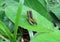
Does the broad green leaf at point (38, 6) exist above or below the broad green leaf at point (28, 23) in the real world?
above

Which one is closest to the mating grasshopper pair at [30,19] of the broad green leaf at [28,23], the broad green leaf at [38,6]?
the broad green leaf at [28,23]

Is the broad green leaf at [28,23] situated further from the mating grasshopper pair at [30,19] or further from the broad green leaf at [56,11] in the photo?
the broad green leaf at [56,11]

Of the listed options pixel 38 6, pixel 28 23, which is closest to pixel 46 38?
pixel 28 23

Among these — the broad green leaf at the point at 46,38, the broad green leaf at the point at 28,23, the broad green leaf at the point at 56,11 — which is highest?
the broad green leaf at the point at 56,11

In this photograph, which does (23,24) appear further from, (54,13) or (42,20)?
(54,13)

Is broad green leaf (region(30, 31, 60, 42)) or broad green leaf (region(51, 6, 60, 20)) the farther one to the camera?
broad green leaf (region(51, 6, 60, 20))

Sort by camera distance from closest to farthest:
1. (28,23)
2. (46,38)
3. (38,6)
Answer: (46,38) → (28,23) → (38,6)

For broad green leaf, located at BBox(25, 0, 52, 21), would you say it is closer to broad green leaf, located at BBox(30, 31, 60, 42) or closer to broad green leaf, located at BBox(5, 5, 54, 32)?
broad green leaf, located at BBox(5, 5, 54, 32)

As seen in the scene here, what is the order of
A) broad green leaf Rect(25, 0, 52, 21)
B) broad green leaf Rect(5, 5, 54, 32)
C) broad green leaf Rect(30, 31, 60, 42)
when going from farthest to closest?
broad green leaf Rect(25, 0, 52, 21) → broad green leaf Rect(5, 5, 54, 32) → broad green leaf Rect(30, 31, 60, 42)

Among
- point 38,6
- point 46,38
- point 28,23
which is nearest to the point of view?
point 46,38

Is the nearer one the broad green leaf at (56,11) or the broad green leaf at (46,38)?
the broad green leaf at (46,38)

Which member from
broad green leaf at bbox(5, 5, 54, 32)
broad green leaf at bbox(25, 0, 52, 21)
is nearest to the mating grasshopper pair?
broad green leaf at bbox(5, 5, 54, 32)

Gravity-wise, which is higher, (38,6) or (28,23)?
(38,6)

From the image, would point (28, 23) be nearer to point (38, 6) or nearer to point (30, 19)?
point (30, 19)
